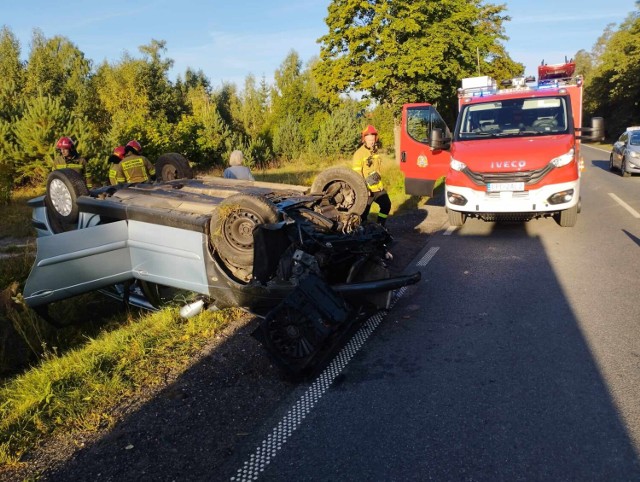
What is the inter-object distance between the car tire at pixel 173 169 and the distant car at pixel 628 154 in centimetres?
1458

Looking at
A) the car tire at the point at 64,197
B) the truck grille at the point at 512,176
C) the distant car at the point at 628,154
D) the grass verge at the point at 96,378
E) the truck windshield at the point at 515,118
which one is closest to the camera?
the grass verge at the point at 96,378

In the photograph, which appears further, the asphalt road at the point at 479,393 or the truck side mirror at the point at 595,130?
the truck side mirror at the point at 595,130

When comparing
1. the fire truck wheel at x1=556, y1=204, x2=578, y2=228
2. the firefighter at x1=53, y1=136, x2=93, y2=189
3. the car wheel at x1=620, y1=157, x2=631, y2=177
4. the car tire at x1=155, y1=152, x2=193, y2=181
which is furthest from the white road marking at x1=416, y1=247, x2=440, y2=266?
the car wheel at x1=620, y1=157, x2=631, y2=177

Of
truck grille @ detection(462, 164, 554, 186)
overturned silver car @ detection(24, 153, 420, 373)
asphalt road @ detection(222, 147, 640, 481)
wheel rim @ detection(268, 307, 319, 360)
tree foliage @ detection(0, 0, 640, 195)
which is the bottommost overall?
asphalt road @ detection(222, 147, 640, 481)

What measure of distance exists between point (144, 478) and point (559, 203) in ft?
22.9

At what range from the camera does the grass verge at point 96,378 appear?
312 cm

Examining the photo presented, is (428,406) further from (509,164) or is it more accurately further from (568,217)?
(568,217)

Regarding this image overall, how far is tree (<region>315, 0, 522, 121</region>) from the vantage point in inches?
927

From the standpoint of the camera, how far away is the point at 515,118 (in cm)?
851

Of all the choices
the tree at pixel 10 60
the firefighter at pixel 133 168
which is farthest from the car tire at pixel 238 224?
the tree at pixel 10 60

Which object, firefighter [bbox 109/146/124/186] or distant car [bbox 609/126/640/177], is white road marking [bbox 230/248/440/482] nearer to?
firefighter [bbox 109/146/124/186]

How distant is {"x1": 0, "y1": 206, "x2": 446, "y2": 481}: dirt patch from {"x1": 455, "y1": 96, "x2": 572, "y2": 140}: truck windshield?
20.8 feet

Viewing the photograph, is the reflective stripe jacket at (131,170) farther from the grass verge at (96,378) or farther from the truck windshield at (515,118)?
the truck windshield at (515,118)

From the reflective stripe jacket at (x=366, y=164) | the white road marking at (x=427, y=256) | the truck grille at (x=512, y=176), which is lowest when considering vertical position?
the white road marking at (x=427, y=256)
